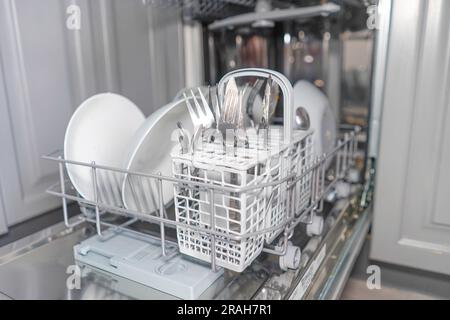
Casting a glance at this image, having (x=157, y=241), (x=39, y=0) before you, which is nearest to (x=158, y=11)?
(x=39, y=0)

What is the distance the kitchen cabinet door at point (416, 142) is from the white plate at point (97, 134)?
505 mm

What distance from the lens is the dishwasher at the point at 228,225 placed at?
1.59ft

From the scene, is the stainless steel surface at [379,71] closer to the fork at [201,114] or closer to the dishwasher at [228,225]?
the dishwasher at [228,225]

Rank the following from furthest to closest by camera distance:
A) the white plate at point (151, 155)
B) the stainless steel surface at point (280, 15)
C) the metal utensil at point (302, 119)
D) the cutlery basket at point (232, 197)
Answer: the stainless steel surface at point (280, 15), the metal utensil at point (302, 119), the white plate at point (151, 155), the cutlery basket at point (232, 197)

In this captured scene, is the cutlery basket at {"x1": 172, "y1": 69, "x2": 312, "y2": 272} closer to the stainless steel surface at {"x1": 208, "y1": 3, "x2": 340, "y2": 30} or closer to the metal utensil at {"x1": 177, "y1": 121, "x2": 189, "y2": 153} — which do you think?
the metal utensil at {"x1": 177, "y1": 121, "x2": 189, "y2": 153}

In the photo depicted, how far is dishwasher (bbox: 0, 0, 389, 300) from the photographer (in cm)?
48

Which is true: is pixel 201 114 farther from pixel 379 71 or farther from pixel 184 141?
pixel 379 71

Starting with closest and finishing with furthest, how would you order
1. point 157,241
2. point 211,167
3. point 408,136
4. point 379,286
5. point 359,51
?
point 211,167 < point 157,241 < point 408,136 < point 379,286 < point 359,51

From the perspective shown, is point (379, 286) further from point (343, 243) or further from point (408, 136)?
point (408, 136)

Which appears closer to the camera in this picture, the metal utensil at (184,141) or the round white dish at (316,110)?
the metal utensil at (184,141)

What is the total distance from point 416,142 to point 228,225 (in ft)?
1.49

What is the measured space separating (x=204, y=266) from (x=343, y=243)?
32 centimetres

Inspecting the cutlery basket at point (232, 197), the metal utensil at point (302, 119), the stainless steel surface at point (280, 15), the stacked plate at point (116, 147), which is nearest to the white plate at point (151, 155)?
the stacked plate at point (116, 147)

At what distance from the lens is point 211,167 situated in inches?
18.1
